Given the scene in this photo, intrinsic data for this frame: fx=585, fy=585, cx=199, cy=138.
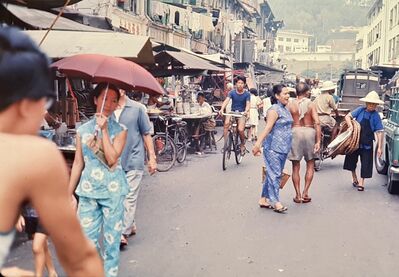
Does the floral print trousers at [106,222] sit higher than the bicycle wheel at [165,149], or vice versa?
the floral print trousers at [106,222]

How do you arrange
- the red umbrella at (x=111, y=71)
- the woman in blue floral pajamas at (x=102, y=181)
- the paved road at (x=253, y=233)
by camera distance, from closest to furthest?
the woman in blue floral pajamas at (x=102, y=181)
the red umbrella at (x=111, y=71)
the paved road at (x=253, y=233)

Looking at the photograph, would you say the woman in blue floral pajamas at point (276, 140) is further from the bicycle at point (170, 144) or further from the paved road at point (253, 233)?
the bicycle at point (170, 144)

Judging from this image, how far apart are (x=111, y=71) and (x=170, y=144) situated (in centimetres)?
706

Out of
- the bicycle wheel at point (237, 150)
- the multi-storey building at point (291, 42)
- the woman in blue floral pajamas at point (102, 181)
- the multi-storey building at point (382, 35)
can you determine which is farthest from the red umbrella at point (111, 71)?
the multi-storey building at point (291, 42)

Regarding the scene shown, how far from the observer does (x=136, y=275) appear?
5152mm

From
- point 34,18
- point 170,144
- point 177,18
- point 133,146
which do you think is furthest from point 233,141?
point 177,18

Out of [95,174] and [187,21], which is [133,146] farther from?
[187,21]

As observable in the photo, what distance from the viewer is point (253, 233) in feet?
21.9

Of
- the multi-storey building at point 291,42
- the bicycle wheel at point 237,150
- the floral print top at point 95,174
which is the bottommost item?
the bicycle wheel at point 237,150

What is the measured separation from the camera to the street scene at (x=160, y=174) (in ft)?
5.54

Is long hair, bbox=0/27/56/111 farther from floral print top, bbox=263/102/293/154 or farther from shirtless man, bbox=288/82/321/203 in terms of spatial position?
shirtless man, bbox=288/82/321/203

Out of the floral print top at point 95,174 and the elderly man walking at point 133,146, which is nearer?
the floral print top at point 95,174

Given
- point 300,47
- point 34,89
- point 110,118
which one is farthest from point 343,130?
point 300,47

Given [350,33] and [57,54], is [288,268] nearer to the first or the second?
[57,54]
